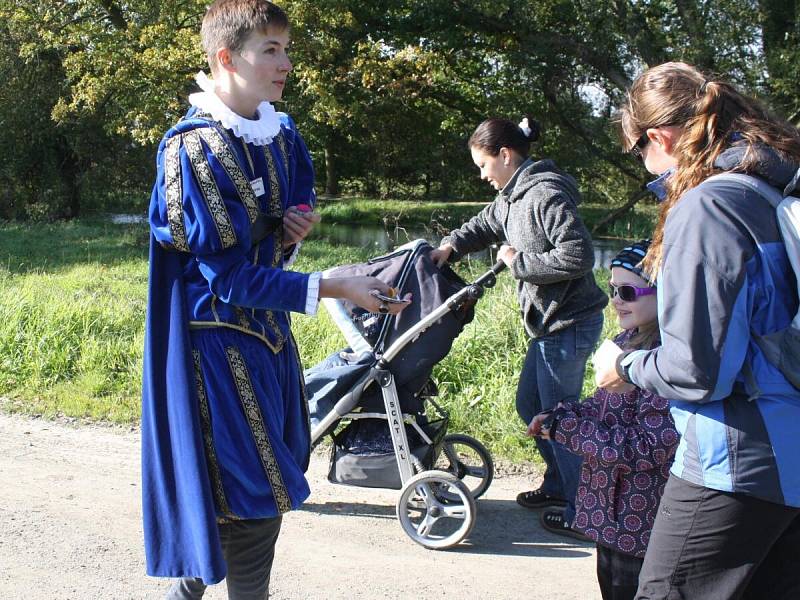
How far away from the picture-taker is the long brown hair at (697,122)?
2057 millimetres

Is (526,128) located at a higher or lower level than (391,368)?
higher

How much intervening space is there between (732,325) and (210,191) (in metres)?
1.35

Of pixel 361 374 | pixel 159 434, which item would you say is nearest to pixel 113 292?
pixel 361 374

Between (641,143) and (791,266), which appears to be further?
(641,143)

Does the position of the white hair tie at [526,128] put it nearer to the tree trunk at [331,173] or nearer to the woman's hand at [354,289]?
the woman's hand at [354,289]

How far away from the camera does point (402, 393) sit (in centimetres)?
411

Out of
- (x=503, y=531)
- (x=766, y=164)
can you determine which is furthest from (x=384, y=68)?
(x=766, y=164)

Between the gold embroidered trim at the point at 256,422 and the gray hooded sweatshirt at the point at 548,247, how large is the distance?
69.0 inches

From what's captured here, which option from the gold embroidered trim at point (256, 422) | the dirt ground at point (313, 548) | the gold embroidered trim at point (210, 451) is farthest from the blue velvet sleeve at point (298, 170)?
the dirt ground at point (313, 548)

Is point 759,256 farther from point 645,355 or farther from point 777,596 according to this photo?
point 777,596

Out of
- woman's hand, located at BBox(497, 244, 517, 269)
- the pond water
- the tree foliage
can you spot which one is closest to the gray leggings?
woman's hand, located at BBox(497, 244, 517, 269)

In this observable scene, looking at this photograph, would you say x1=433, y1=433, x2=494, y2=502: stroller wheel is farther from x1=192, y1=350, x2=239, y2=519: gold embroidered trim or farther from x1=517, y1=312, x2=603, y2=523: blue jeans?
x1=192, y1=350, x2=239, y2=519: gold embroidered trim

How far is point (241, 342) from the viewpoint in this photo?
2.48 m

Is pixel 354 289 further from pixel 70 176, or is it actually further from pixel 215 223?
pixel 70 176
